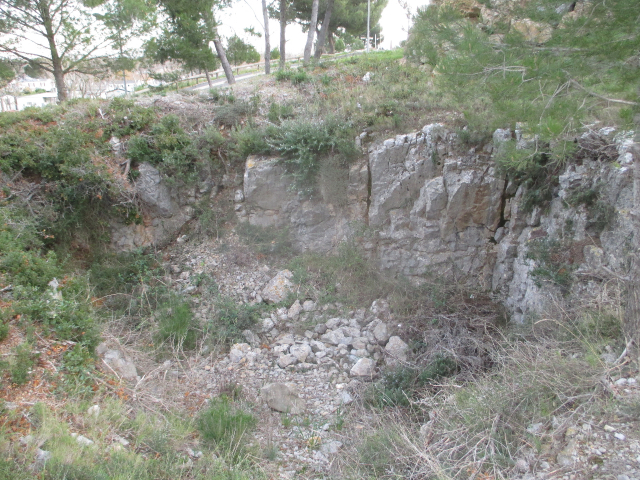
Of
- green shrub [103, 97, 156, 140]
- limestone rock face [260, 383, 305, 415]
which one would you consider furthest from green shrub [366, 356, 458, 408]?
green shrub [103, 97, 156, 140]

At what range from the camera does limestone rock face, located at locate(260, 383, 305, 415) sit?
486 cm

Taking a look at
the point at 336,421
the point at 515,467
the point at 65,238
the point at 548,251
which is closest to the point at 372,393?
the point at 336,421

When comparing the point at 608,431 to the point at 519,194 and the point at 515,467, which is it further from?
the point at 519,194

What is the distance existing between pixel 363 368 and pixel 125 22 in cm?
1057

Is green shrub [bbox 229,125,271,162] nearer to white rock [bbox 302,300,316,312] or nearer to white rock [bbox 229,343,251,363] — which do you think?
white rock [bbox 302,300,316,312]

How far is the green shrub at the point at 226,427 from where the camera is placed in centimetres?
394

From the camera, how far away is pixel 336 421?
467 centimetres

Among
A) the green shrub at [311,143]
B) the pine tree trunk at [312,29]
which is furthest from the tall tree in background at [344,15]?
the green shrub at [311,143]

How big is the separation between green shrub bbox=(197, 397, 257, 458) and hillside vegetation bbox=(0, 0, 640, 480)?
0.07 feet

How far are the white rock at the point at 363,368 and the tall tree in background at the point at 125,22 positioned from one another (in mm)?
10138

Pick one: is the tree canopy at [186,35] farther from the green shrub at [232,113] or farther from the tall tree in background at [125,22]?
the green shrub at [232,113]

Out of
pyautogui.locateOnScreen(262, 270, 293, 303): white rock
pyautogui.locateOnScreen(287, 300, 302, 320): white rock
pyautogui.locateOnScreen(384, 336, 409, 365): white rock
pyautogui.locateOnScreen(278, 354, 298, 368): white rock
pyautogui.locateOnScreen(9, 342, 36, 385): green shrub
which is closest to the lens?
pyautogui.locateOnScreen(9, 342, 36, 385): green shrub

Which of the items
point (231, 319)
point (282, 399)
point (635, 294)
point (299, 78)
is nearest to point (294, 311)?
point (231, 319)

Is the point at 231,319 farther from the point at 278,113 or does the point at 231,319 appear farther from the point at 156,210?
the point at 278,113
